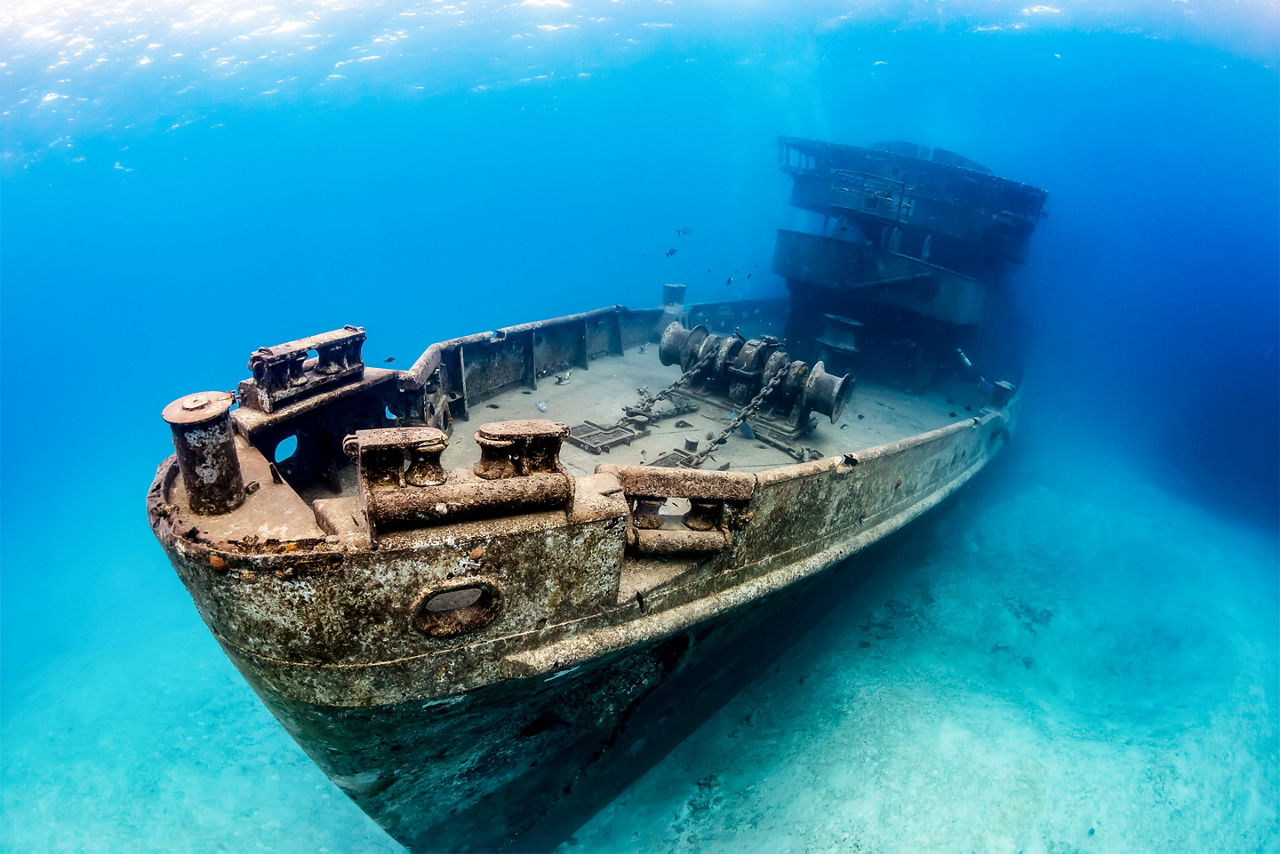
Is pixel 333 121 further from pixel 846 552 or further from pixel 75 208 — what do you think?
pixel 846 552

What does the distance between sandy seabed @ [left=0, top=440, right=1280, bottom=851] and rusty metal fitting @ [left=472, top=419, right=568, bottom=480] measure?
4926mm

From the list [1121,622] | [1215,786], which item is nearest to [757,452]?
[1215,786]

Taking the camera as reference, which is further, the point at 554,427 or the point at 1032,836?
the point at 1032,836

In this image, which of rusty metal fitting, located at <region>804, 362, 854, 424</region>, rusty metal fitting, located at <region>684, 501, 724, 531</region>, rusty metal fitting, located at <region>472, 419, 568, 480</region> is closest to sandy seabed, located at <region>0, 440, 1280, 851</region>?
rusty metal fitting, located at <region>804, 362, 854, 424</region>

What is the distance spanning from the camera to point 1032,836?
598 cm

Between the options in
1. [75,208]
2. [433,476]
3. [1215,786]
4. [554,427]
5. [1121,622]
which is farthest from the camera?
[75,208]

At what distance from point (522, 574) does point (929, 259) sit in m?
13.6

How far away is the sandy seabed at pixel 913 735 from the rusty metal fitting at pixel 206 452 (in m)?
5.10

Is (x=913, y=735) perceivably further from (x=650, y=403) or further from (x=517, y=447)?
(x=517, y=447)

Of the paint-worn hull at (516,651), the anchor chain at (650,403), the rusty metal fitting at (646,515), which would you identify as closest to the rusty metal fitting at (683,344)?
the anchor chain at (650,403)

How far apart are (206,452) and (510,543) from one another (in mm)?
1619

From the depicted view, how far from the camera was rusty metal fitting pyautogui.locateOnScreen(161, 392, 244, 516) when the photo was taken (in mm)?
2941

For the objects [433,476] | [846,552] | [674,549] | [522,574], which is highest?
[433,476]

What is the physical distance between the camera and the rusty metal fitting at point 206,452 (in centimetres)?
294
